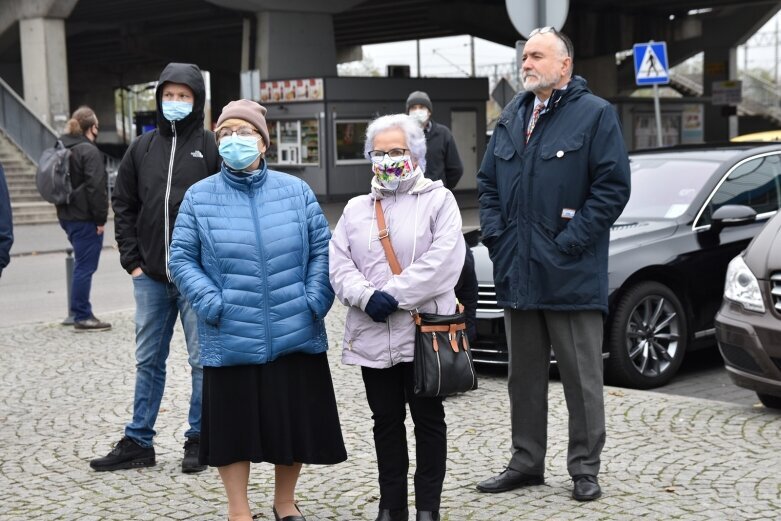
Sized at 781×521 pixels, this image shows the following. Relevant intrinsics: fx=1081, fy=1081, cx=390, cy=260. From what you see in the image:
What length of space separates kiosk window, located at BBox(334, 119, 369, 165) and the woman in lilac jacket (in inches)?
1044

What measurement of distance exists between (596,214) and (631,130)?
28.4 meters

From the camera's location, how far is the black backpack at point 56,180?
31.9 feet

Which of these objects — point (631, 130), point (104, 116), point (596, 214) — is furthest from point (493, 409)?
point (104, 116)

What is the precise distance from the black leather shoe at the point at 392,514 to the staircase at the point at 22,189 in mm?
19361

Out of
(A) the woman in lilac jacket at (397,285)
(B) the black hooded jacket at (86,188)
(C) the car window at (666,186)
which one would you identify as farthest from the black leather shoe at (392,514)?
(B) the black hooded jacket at (86,188)

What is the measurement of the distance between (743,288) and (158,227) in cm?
348

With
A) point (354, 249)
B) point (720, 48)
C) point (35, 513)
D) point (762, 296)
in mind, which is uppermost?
point (720, 48)

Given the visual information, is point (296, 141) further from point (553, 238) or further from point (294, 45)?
point (553, 238)

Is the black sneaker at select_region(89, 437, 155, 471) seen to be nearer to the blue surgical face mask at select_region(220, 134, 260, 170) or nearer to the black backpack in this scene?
the blue surgical face mask at select_region(220, 134, 260, 170)

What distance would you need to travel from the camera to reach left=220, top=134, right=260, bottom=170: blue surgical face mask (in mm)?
4473

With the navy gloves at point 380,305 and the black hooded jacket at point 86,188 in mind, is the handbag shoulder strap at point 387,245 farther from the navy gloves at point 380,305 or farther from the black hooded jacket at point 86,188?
the black hooded jacket at point 86,188

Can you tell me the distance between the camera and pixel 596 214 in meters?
4.67

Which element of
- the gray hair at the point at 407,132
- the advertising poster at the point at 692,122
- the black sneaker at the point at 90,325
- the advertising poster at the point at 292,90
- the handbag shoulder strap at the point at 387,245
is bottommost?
the black sneaker at the point at 90,325

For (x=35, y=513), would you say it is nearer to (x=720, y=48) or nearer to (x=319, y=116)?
(x=319, y=116)
